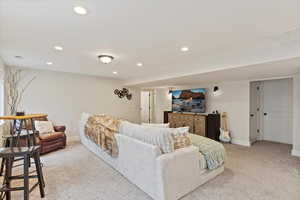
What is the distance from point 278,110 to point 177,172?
4992 mm

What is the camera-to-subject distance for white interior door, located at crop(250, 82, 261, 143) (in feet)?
16.6

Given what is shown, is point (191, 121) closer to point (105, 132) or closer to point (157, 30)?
point (105, 132)

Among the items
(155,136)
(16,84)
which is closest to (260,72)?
(155,136)

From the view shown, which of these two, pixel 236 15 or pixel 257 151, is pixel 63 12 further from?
pixel 257 151

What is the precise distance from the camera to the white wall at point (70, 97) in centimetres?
484

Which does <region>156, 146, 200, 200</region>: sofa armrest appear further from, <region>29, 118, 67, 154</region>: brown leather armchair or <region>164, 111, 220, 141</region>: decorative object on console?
<region>29, 118, 67, 154</region>: brown leather armchair

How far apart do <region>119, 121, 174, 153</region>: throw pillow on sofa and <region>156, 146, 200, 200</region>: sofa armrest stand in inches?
4.4

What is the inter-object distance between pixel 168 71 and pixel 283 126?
419 centimetres

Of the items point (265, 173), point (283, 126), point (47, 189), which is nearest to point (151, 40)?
point (47, 189)

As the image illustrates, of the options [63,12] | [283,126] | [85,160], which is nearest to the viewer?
[63,12]

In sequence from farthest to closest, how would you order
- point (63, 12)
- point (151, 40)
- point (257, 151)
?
Result: point (257, 151)
point (151, 40)
point (63, 12)

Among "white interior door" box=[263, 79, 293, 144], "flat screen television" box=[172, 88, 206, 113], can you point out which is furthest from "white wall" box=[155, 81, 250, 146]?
"white interior door" box=[263, 79, 293, 144]

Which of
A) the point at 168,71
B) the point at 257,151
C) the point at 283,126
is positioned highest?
the point at 168,71

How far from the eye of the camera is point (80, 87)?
5621mm
